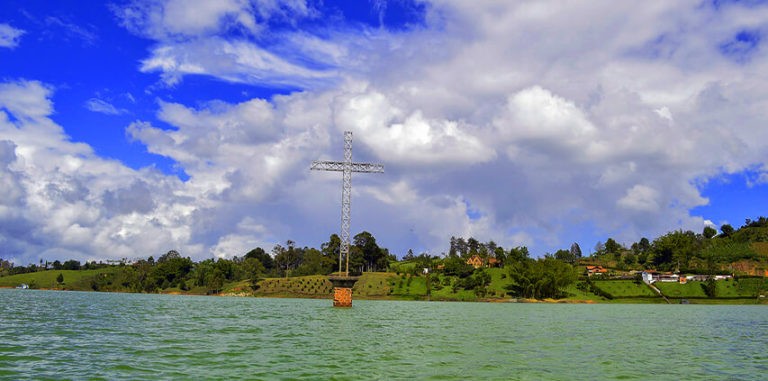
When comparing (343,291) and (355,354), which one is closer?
(355,354)

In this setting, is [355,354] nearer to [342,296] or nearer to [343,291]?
[342,296]

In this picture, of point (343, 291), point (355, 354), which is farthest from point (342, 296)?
point (355, 354)

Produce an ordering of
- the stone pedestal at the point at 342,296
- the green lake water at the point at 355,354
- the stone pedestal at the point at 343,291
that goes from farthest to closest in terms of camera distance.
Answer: the stone pedestal at the point at 342,296
the stone pedestal at the point at 343,291
the green lake water at the point at 355,354

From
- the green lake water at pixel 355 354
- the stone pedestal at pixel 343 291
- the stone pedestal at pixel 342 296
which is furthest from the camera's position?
the stone pedestal at pixel 342 296

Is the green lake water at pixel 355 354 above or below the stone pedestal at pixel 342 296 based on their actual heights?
below

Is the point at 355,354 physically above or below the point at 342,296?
below

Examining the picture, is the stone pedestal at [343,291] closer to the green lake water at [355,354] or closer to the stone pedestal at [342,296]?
the stone pedestal at [342,296]

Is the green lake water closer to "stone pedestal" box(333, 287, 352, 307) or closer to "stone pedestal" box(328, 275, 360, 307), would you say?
"stone pedestal" box(328, 275, 360, 307)

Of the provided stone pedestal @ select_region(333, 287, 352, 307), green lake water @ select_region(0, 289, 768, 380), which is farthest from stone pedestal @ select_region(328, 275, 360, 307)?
green lake water @ select_region(0, 289, 768, 380)

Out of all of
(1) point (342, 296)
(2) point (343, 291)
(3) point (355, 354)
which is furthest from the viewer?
(2) point (343, 291)

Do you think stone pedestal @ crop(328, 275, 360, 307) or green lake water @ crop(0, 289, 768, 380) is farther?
stone pedestal @ crop(328, 275, 360, 307)

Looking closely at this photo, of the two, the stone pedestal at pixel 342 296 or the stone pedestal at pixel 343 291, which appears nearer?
the stone pedestal at pixel 343 291

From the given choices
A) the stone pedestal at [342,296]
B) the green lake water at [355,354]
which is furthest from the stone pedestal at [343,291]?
the green lake water at [355,354]

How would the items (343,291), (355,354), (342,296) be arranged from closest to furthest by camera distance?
(355,354) < (342,296) < (343,291)
